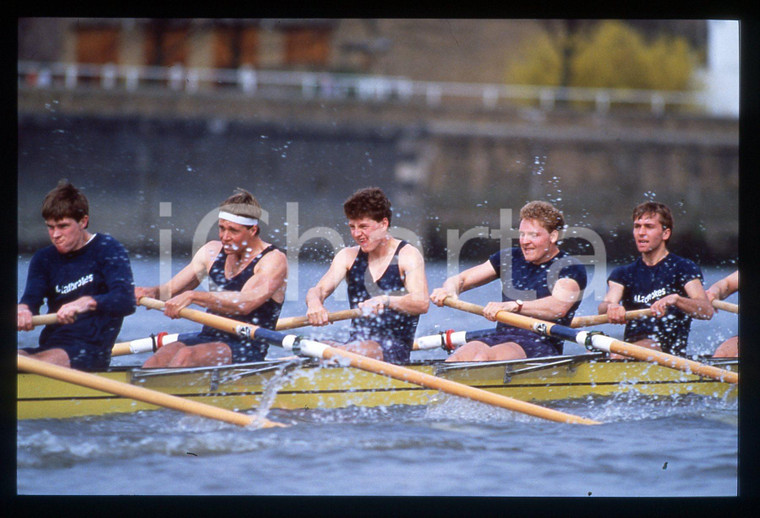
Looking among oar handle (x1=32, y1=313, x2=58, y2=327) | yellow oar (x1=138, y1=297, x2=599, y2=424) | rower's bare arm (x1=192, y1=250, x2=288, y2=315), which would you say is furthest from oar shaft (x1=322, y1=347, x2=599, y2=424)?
oar handle (x1=32, y1=313, x2=58, y2=327)

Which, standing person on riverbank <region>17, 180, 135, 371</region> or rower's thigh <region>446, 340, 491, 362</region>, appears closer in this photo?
standing person on riverbank <region>17, 180, 135, 371</region>

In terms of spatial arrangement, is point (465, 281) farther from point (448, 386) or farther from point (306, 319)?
point (306, 319)

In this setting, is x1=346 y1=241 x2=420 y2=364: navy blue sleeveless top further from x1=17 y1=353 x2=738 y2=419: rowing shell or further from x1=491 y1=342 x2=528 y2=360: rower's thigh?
x1=491 y1=342 x2=528 y2=360: rower's thigh

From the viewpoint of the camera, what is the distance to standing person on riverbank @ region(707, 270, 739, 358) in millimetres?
4121

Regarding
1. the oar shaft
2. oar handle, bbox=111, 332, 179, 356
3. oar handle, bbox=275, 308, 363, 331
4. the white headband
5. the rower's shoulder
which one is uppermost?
the white headband

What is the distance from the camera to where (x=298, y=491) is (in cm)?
378

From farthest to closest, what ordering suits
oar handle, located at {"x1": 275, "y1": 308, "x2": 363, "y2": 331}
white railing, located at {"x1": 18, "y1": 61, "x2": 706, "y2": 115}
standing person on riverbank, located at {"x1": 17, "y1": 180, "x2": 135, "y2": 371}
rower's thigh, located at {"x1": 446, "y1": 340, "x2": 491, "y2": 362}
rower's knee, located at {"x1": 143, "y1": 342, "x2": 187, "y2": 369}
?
white railing, located at {"x1": 18, "y1": 61, "x2": 706, "y2": 115}
rower's thigh, located at {"x1": 446, "y1": 340, "x2": 491, "y2": 362}
oar handle, located at {"x1": 275, "y1": 308, "x2": 363, "y2": 331}
rower's knee, located at {"x1": 143, "y1": 342, "x2": 187, "y2": 369}
standing person on riverbank, located at {"x1": 17, "y1": 180, "x2": 135, "y2": 371}

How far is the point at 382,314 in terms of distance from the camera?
4.12 m

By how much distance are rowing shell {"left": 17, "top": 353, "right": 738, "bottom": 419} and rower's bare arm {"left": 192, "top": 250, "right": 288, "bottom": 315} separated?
0.96 feet

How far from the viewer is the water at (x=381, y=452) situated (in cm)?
374

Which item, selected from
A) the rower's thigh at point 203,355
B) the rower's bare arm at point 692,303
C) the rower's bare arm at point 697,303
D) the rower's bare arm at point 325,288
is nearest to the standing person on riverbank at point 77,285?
the rower's thigh at point 203,355

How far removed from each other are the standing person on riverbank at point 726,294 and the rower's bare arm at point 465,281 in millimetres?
1110

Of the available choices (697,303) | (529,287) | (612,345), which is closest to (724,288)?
(697,303)

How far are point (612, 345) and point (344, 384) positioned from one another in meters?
1.35
